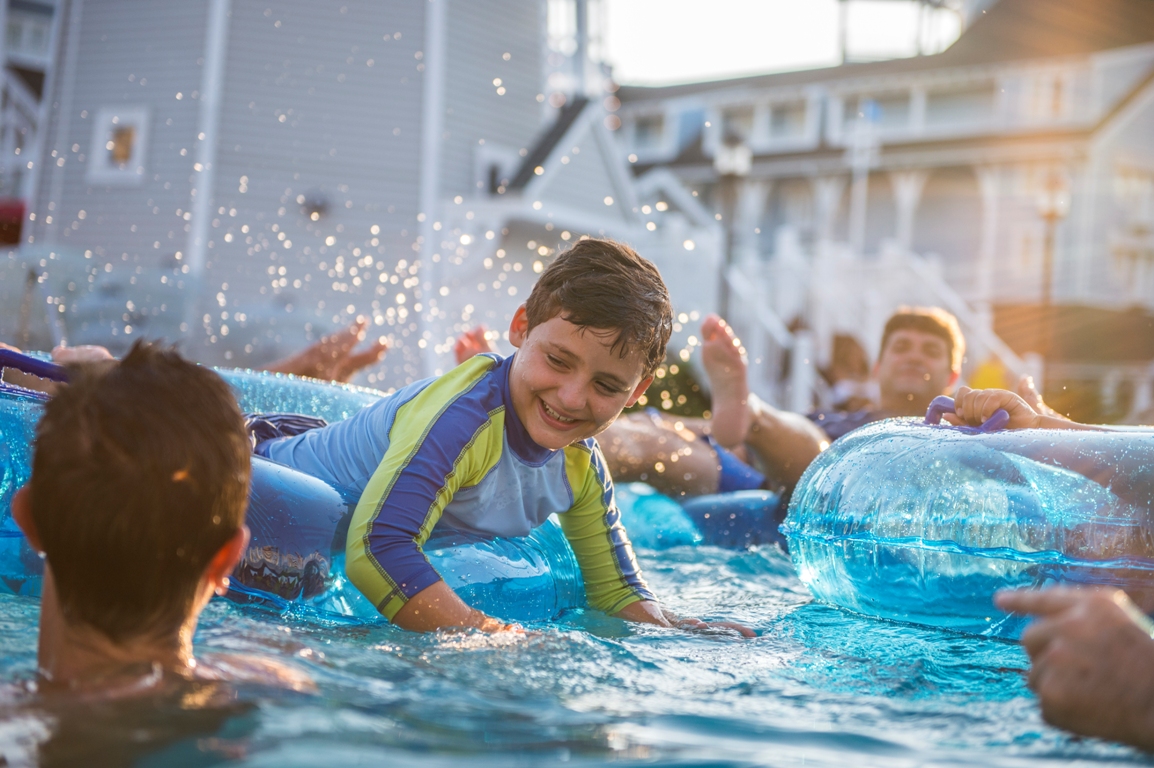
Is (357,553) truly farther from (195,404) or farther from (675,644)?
(195,404)

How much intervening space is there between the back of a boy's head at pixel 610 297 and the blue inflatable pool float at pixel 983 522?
0.81m

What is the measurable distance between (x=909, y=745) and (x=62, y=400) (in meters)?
1.45

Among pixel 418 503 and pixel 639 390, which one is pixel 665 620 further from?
pixel 418 503

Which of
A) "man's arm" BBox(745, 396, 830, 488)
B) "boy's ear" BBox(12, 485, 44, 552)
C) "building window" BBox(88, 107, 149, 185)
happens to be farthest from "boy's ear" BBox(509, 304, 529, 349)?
"building window" BBox(88, 107, 149, 185)

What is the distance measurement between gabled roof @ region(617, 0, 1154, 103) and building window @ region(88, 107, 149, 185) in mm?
20124

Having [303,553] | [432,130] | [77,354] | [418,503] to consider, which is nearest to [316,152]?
[432,130]

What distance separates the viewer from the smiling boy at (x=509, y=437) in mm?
2641

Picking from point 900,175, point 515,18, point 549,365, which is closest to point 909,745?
point 549,365

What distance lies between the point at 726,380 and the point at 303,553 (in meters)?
2.62

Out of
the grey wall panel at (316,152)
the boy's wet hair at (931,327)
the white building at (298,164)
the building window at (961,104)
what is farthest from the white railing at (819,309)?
the building window at (961,104)

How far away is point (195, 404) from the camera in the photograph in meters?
1.68

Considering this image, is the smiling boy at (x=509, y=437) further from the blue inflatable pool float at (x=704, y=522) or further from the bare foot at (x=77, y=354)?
the blue inflatable pool float at (x=704, y=522)

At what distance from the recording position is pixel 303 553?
2.85 meters

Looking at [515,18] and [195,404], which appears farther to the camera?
[515,18]
